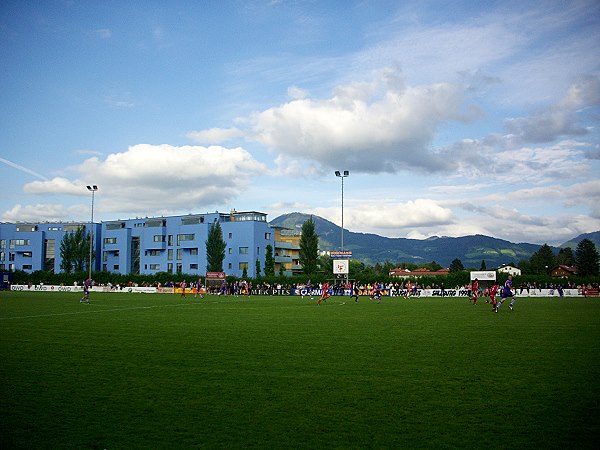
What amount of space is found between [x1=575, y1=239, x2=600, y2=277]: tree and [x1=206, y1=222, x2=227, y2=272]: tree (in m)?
86.0

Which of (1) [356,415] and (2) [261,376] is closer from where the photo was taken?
(1) [356,415]

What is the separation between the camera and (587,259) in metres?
126

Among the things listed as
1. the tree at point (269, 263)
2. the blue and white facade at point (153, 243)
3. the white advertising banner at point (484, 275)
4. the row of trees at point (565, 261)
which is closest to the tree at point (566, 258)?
the row of trees at point (565, 261)

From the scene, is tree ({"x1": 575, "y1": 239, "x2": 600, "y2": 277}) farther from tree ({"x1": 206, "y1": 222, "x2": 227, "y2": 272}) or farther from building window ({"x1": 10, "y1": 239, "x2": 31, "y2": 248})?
building window ({"x1": 10, "y1": 239, "x2": 31, "y2": 248})

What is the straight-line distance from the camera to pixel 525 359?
13125 mm

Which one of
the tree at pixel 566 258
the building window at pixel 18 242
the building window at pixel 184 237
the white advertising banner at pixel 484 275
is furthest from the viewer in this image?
the tree at pixel 566 258

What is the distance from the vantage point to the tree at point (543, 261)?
16050cm

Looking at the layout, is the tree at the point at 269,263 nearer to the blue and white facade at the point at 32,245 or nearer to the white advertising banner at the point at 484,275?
the white advertising banner at the point at 484,275

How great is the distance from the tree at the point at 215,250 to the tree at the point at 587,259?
8603 centimetres

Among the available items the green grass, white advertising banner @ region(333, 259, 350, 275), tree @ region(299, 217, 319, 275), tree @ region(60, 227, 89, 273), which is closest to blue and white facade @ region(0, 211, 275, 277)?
tree @ region(60, 227, 89, 273)

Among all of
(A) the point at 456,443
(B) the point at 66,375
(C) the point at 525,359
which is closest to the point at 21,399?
(B) the point at 66,375

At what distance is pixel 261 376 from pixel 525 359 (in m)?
6.75

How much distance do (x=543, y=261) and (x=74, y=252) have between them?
133921 mm

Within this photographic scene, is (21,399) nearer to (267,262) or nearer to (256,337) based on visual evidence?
(256,337)
